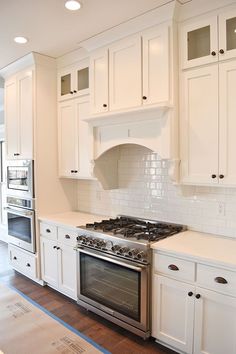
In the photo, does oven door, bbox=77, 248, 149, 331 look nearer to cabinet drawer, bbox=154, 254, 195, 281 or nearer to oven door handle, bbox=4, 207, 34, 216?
cabinet drawer, bbox=154, 254, 195, 281

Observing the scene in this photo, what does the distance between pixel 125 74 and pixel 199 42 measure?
714 mm

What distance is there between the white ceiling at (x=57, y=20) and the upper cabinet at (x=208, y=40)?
12.9 inches

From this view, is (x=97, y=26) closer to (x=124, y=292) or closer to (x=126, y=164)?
(x=126, y=164)

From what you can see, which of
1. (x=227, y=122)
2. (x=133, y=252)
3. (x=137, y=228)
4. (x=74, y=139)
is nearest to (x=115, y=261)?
(x=133, y=252)

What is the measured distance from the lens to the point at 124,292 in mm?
2576

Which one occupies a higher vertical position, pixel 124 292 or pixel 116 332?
pixel 124 292

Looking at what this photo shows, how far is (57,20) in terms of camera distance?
8.54ft

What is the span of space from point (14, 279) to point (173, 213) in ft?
8.01

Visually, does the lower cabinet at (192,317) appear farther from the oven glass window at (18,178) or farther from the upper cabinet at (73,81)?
the upper cabinet at (73,81)

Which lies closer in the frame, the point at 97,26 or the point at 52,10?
the point at 52,10

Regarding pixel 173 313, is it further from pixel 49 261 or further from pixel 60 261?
pixel 49 261

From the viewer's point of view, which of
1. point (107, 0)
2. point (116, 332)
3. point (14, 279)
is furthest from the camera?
point (14, 279)

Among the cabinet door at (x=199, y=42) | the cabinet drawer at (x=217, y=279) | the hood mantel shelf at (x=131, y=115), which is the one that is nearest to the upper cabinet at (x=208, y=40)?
the cabinet door at (x=199, y=42)

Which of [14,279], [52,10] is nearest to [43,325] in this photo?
[14,279]
